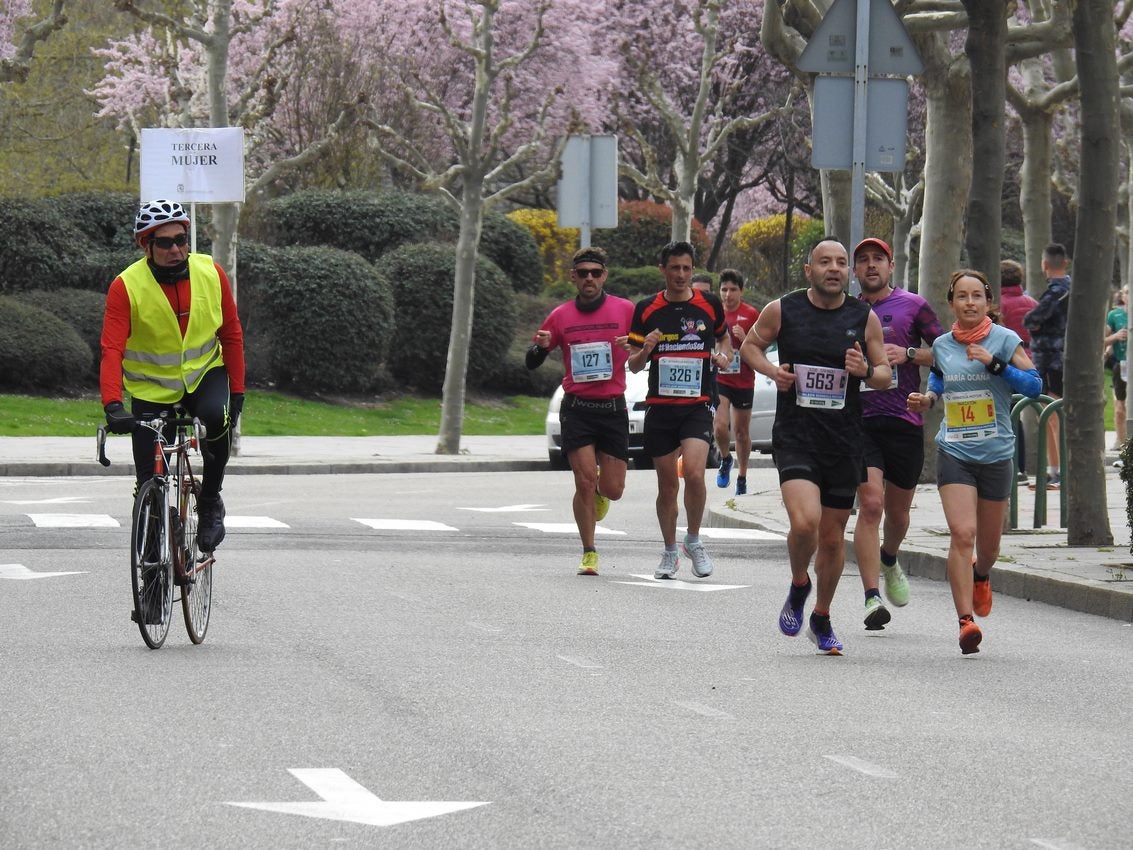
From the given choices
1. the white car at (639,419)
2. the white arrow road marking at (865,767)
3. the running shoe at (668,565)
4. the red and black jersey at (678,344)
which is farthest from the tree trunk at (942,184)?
the white arrow road marking at (865,767)

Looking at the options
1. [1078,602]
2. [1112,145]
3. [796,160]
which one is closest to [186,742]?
[1078,602]

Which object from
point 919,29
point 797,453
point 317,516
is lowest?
point 317,516

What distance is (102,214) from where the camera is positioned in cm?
3328

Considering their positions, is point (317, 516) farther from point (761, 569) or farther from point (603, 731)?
point (603, 731)

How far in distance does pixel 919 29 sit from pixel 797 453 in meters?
10.9

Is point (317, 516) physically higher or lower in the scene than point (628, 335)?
lower

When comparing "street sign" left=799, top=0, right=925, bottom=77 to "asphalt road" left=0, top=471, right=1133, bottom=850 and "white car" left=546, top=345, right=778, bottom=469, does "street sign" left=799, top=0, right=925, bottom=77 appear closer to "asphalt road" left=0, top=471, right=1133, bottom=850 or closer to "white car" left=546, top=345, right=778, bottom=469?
"asphalt road" left=0, top=471, right=1133, bottom=850

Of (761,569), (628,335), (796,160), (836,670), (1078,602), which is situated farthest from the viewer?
(796,160)

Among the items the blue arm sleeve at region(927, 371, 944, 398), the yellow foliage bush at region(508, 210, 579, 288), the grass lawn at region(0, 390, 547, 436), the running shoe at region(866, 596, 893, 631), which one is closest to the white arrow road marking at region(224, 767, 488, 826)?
the running shoe at region(866, 596, 893, 631)

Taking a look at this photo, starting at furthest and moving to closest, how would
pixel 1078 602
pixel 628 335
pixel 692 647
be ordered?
pixel 628 335 → pixel 1078 602 → pixel 692 647

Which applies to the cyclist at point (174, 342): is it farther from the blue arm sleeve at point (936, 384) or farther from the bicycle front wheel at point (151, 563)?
the blue arm sleeve at point (936, 384)

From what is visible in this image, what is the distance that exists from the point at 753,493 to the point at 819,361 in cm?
995

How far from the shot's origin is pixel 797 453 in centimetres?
968

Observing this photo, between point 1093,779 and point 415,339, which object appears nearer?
point 1093,779
